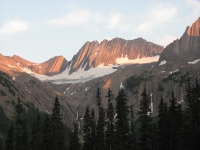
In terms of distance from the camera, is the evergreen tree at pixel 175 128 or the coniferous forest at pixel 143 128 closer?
the coniferous forest at pixel 143 128

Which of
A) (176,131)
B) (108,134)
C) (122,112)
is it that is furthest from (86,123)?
(176,131)

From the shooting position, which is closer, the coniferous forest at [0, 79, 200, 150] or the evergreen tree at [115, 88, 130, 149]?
the coniferous forest at [0, 79, 200, 150]

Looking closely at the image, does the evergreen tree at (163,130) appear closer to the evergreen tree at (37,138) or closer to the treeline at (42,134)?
the treeline at (42,134)

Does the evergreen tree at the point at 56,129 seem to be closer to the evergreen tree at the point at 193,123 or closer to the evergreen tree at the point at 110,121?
the evergreen tree at the point at 110,121

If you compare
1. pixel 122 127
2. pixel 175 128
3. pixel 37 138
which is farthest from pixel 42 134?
pixel 175 128

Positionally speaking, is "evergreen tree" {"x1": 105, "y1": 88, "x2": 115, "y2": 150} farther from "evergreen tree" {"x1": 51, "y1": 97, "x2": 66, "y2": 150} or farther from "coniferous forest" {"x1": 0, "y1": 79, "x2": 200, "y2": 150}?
"evergreen tree" {"x1": 51, "y1": 97, "x2": 66, "y2": 150}

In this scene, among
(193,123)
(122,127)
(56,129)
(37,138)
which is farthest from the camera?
(37,138)

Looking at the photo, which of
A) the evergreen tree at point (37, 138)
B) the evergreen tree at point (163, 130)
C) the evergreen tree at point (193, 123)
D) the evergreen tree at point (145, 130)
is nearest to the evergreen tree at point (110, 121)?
the evergreen tree at point (163, 130)

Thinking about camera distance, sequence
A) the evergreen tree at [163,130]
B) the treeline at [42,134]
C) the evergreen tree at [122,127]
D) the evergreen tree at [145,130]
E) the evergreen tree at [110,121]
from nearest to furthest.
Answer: the evergreen tree at [145,130]
the evergreen tree at [122,127]
the evergreen tree at [163,130]
the evergreen tree at [110,121]
the treeline at [42,134]

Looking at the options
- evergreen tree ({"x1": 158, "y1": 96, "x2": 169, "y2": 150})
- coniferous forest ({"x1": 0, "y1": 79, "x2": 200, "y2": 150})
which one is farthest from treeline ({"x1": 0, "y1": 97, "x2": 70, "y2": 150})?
evergreen tree ({"x1": 158, "y1": 96, "x2": 169, "y2": 150})

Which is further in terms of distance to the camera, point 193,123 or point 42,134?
point 42,134

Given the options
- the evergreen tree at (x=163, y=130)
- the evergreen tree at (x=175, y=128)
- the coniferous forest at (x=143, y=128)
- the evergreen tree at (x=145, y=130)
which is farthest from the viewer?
the evergreen tree at (x=163, y=130)

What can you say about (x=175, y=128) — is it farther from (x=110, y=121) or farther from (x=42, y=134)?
(x=42, y=134)

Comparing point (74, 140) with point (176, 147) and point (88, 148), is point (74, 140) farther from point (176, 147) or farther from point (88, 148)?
point (176, 147)
